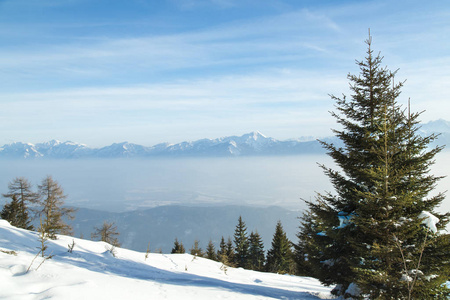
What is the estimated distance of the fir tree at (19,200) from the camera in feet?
88.7

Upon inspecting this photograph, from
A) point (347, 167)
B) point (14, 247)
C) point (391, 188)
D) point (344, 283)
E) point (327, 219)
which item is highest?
point (347, 167)

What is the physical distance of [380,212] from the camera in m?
6.85

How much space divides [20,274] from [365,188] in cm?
1032

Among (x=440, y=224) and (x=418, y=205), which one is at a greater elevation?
(x=418, y=205)

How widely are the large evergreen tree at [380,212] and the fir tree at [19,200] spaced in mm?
32945

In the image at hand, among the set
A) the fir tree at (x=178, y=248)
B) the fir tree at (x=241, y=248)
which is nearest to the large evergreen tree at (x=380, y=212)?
the fir tree at (x=178, y=248)

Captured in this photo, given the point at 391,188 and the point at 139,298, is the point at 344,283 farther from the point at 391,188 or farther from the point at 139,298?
the point at 139,298

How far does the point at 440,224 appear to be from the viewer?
7.62m

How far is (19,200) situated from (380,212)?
37.3 metres

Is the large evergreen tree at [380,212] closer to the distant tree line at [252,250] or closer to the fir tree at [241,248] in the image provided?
the distant tree line at [252,250]

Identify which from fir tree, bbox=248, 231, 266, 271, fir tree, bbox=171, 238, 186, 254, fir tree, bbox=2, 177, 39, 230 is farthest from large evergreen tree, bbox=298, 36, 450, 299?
fir tree, bbox=248, 231, 266, 271

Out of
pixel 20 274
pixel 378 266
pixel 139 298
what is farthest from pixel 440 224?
pixel 20 274

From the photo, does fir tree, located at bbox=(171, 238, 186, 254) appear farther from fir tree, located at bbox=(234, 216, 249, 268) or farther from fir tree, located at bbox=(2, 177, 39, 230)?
fir tree, located at bbox=(2, 177, 39, 230)

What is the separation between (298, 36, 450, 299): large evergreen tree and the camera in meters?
6.59
